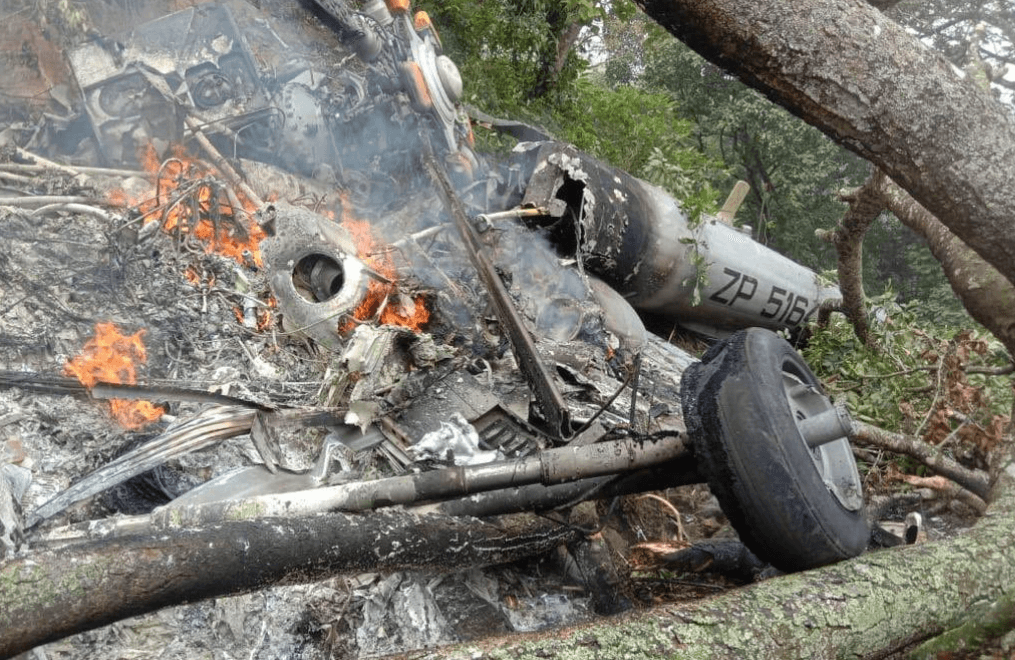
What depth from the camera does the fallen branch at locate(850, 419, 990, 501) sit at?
12.8 feet

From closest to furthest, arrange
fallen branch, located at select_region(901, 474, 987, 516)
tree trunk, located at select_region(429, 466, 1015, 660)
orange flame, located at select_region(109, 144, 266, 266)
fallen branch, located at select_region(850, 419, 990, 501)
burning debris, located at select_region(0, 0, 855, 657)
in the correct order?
1. tree trunk, located at select_region(429, 466, 1015, 660)
2. burning debris, located at select_region(0, 0, 855, 657)
3. fallen branch, located at select_region(850, 419, 990, 501)
4. fallen branch, located at select_region(901, 474, 987, 516)
5. orange flame, located at select_region(109, 144, 266, 266)

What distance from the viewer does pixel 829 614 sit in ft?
8.19

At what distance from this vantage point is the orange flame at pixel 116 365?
13.0ft

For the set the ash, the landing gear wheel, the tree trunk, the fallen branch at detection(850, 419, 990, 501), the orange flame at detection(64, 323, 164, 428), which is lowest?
the orange flame at detection(64, 323, 164, 428)

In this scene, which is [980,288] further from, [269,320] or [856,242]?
[269,320]

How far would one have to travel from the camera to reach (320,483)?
3430 millimetres

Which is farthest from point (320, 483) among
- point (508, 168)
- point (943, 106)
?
point (508, 168)

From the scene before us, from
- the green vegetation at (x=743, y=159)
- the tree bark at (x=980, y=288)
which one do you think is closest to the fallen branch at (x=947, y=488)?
the green vegetation at (x=743, y=159)

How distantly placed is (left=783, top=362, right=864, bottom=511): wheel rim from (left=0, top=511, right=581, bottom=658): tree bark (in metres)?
1.48

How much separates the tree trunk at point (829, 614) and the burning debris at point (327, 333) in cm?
55

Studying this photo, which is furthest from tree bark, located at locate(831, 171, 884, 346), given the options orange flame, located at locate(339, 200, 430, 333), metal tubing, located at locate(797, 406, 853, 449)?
orange flame, located at locate(339, 200, 430, 333)

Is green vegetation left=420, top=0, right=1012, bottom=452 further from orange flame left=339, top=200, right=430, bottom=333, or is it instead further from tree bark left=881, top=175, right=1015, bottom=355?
orange flame left=339, top=200, right=430, bottom=333

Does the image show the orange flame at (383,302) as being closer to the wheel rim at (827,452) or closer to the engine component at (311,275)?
the engine component at (311,275)

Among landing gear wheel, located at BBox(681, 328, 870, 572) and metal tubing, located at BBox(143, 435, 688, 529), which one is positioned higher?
landing gear wheel, located at BBox(681, 328, 870, 572)
